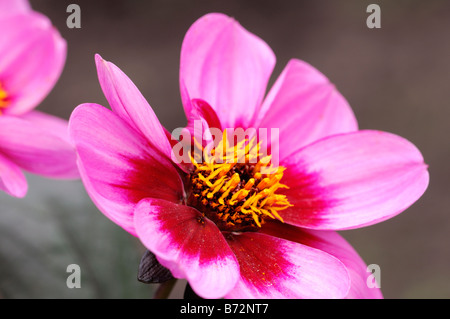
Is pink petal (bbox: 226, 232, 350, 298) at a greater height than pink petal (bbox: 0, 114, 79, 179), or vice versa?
pink petal (bbox: 0, 114, 79, 179)

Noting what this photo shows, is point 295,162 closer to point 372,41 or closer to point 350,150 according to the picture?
point 350,150

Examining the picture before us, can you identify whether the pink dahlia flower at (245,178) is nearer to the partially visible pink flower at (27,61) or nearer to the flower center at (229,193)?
the flower center at (229,193)

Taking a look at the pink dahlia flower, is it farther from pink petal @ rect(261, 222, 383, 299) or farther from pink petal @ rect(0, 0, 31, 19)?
pink petal @ rect(0, 0, 31, 19)

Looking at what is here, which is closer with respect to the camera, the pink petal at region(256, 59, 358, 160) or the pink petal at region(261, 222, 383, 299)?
the pink petal at region(261, 222, 383, 299)

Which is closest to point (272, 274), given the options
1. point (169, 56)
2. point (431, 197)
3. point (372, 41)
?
point (431, 197)

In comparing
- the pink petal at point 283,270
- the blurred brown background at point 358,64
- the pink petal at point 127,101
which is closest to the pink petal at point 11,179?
the pink petal at point 127,101

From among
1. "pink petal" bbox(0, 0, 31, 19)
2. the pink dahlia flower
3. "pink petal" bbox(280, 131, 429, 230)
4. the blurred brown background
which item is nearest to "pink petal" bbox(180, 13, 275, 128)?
the pink dahlia flower
